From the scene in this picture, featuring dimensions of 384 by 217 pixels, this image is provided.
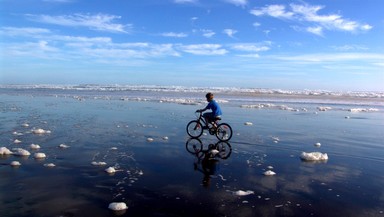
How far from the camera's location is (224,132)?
14758 mm

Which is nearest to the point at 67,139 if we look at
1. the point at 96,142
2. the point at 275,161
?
the point at 96,142

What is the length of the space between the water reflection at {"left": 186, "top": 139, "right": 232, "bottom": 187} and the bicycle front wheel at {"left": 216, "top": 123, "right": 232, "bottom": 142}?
64cm

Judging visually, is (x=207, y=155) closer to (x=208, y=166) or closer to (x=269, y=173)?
(x=208, y=166)

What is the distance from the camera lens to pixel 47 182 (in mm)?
7922

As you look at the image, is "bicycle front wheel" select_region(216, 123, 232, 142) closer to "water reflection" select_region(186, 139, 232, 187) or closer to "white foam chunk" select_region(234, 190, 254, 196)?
"water reflection" select_region(186, 139, 232, 187)

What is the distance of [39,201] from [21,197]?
0.44 metres

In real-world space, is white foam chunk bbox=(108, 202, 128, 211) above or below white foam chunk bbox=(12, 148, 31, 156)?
below

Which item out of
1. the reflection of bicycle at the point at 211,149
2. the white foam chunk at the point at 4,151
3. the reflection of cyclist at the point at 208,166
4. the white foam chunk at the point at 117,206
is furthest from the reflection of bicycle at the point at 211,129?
the white foam chunk at the point at 117,206

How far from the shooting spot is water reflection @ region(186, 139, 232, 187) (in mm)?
9377

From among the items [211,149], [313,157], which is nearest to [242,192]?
[313,157]

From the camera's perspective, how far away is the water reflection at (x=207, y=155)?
9377mm

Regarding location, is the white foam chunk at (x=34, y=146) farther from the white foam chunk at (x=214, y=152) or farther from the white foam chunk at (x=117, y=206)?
the white foam chunk at (x=117, y=206)

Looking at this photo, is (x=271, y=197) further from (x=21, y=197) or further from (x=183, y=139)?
(x=183, y=139)

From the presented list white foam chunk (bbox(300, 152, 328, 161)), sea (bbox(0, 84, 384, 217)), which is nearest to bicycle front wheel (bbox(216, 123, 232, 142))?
sea (bbox(0, 84, 384, 217))
